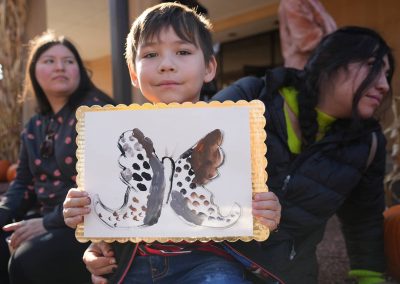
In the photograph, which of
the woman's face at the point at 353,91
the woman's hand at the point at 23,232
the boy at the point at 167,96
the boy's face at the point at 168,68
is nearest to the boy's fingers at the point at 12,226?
the woman's hand at the point at 23,232

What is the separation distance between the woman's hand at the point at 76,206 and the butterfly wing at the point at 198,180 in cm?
20

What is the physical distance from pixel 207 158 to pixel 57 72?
109 centimetres

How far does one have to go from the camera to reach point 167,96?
1.14 meters

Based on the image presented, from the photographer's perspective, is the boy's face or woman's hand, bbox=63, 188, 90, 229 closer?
woman's hand, bbox=63, 188, 90, 229

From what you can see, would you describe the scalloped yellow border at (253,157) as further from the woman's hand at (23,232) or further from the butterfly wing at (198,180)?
the woman's hand at (23,232)

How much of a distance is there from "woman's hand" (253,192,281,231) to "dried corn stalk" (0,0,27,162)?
2536mm

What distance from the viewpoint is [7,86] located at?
3.05 meters

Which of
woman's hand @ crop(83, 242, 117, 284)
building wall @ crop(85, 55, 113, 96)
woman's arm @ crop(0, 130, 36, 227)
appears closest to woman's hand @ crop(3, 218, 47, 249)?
woman's arm @ crop(0, 130, 36, 227)

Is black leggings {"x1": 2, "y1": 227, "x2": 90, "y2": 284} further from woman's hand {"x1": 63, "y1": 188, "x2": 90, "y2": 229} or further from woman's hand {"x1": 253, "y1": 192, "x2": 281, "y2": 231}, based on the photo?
woman's hand {"x1": 253, "y1": 192, "x2": 281, "y2": 231}

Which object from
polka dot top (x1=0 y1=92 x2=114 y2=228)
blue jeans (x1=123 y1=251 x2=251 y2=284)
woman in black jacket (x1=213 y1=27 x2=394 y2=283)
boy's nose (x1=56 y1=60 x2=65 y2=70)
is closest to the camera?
blue jeans (x1=123 y1=251 x2=251 y2=284)

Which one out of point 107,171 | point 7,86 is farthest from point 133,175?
point 7,86

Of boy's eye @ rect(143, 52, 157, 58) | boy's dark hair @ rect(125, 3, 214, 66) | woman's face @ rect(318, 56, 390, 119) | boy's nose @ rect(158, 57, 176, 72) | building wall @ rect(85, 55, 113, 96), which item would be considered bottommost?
woman's face @ rect(318, 56, 390, 119)

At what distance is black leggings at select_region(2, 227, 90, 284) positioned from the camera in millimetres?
1496

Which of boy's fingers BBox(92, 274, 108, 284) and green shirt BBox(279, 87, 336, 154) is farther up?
green shirt BBox(279, 87, 336, 154)
